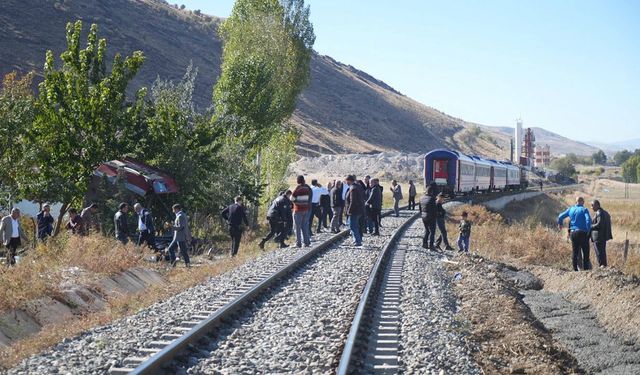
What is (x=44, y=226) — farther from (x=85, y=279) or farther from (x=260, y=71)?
(x=260, y=71)

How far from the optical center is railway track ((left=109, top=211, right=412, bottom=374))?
7.55m

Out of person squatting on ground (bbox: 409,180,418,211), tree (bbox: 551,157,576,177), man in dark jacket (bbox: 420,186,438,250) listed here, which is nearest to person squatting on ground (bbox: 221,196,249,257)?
man in dark jacket (bbox: 420,186,438,250)

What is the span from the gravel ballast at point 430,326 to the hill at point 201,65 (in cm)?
5176

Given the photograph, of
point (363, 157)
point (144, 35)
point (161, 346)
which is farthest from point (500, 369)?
point (144, 35)

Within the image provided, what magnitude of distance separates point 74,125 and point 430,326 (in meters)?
17.6

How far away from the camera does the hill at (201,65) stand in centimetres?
9081

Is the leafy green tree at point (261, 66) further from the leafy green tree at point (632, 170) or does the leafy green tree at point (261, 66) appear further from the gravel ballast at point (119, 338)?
the leafy green tree at point (632, 170)

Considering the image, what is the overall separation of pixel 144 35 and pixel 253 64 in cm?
8115

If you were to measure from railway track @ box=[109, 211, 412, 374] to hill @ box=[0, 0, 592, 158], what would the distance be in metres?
52.2

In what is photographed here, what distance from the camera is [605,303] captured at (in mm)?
13227

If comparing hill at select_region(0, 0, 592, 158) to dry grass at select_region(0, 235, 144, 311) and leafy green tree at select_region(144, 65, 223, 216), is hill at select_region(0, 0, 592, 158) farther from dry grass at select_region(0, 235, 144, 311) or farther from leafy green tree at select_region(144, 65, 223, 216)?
dry grass at select_region(0, 235, 144, 311)

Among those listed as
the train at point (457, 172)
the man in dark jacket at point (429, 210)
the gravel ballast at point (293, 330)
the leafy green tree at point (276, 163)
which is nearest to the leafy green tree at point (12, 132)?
the leafy green tree at point (276, 163)

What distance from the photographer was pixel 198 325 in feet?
30.3

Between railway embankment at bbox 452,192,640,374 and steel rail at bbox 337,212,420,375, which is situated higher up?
steel rail at bbox 337,212,420,375
